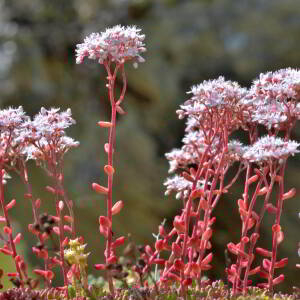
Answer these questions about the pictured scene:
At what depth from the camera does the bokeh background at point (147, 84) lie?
3975 mm

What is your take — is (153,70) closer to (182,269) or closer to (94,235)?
(94,235)

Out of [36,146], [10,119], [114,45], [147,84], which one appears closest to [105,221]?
[36,146]

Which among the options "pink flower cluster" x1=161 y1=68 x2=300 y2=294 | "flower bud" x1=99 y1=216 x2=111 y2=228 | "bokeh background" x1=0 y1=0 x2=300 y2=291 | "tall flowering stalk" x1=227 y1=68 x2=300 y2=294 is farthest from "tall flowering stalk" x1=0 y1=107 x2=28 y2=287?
"bokeh background" x1=0 y1=0 x2=300 y2=291

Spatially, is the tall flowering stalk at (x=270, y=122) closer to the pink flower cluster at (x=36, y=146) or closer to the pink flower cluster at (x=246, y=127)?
the pink flower cluster at (x=246, y=127)

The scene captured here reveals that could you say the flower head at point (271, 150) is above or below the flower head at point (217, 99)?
below

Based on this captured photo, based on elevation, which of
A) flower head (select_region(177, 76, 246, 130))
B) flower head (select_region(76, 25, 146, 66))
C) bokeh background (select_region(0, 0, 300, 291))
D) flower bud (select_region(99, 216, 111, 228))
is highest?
bokeh background (select_region(0, 0, 300, 291))

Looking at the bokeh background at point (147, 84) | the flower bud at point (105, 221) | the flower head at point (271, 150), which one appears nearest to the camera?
the flower head at point (271, 150)

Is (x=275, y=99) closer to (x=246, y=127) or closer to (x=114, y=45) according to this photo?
(x=246, y=127)

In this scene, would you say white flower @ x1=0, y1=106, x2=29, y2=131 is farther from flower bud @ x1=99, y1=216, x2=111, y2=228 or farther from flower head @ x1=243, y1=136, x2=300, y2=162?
flower head @ x1=243, y1=136, x2=300, y2=162

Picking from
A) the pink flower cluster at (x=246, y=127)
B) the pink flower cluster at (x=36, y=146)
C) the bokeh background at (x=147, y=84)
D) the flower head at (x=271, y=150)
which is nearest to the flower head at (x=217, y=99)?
the pink flower cluster at (x=246, y=127)

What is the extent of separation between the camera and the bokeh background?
397cm

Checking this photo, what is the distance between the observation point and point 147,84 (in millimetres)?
4527

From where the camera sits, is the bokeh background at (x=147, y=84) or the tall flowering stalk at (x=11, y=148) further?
the bokeh background at (x=147, y=84)

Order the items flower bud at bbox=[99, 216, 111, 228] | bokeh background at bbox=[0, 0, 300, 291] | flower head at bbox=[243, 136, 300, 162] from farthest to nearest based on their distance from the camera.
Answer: bokeh background at bbox=[0, 0, 300, 291], flower bud at bbox=[99, 216, 111, 228], flower head at bbox=[243, 136, 300, 162]
